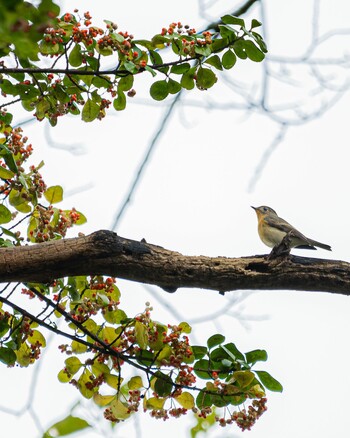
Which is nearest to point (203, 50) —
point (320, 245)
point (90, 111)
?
point (90, 111)

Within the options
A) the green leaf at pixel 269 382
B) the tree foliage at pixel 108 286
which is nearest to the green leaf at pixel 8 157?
the tree foliage at pixel 108 286

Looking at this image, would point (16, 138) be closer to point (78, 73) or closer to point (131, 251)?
point (78, 73)

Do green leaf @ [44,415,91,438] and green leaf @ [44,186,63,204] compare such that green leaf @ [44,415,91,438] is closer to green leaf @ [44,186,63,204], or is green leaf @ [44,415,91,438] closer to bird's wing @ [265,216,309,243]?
green leaf @ [44,186,63,204]

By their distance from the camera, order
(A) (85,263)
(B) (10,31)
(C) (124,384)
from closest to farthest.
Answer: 1. (B) (10,31)
2. (A) (85,263)
3. (C) (124,384)

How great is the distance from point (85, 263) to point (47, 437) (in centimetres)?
177

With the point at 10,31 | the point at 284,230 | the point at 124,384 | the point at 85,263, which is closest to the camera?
the point at 10,31

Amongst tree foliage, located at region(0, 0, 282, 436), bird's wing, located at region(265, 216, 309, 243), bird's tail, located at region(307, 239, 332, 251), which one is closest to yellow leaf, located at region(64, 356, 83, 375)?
tree foliage, located at region(0, 0, 282, 436)

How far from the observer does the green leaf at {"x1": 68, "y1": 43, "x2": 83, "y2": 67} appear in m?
2.89

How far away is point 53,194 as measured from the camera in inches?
129

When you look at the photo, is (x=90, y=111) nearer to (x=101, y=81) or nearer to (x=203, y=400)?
(x=101, y=81)

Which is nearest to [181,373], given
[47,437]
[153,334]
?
[153,334]

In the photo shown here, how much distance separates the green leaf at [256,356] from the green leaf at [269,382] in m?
0.06

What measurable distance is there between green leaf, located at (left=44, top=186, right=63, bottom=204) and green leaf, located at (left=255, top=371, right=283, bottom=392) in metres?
1.34

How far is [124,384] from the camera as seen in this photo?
3.06 m
